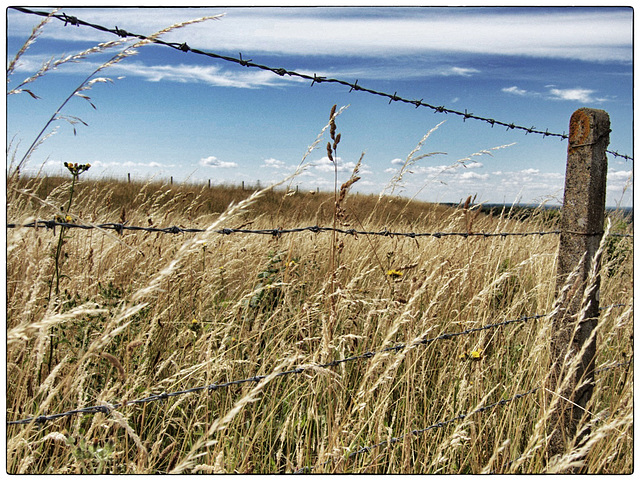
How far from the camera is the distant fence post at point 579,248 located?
1.92 metres

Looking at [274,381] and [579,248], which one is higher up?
[579,248]

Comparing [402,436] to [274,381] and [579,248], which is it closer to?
[274,381]

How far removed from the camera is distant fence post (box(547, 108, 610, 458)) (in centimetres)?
192

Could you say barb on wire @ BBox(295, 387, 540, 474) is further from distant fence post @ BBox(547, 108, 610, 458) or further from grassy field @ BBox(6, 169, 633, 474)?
distant fence post @ BBox(547, 108, 610, 458)

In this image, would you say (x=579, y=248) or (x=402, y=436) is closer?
(x=402, y=436)

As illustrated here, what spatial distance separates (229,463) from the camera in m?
1.59

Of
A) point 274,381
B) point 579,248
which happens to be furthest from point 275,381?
point 579,248

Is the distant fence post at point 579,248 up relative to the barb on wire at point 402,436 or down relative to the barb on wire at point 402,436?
up

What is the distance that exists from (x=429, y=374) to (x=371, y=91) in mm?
1521

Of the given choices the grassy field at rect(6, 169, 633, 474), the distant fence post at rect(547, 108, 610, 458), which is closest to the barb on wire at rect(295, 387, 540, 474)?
the grassy field at rect(6, 169, 633, 474)

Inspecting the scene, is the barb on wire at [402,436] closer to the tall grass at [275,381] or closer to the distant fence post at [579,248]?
the tall grass at [275,381]

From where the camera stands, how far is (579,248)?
1950 mm

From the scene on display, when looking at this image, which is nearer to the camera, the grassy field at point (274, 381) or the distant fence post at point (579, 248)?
the grassy field at point (274, 381)

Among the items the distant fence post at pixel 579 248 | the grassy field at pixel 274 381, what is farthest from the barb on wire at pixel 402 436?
the distant fence post at pixel 579 248
